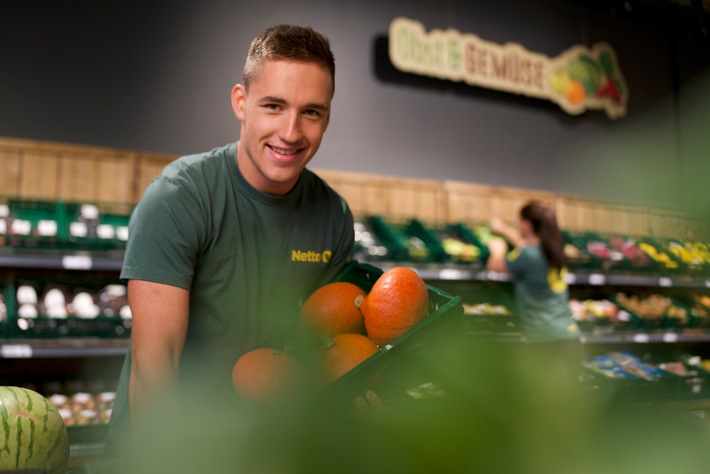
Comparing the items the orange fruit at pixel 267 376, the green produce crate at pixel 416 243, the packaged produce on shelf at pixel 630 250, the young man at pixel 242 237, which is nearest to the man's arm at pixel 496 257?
the green produce crate at pixel 416 243

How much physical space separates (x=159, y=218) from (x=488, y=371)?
87 cm

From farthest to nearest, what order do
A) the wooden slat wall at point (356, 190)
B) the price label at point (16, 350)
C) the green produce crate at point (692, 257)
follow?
the wooden slat wall at point (356, 190), the price label at point (16, 350), the green produce crate at point (692, 257)

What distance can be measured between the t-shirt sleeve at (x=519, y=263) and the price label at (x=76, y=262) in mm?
2702

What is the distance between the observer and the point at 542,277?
421 centimetres

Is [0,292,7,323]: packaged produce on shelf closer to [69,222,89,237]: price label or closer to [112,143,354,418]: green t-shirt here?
[69,222,89,237]: price label

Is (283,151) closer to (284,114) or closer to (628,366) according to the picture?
(284,114)

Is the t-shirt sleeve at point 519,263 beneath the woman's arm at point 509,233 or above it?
beneath

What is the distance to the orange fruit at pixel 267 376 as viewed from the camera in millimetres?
874

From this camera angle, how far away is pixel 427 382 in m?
0.61

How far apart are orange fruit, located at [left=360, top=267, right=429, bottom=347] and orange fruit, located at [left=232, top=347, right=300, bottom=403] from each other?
0.15 metres

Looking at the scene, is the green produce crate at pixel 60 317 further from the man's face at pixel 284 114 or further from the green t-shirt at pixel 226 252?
A: the man's face at pixel 284 114

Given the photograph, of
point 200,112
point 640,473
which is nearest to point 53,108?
point 200,112

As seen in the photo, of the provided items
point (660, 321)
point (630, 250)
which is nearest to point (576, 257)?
point (630, 250)

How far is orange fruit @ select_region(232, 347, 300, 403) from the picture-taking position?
87cm
